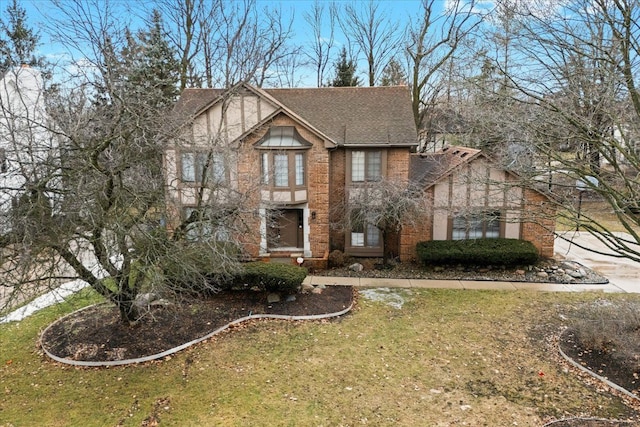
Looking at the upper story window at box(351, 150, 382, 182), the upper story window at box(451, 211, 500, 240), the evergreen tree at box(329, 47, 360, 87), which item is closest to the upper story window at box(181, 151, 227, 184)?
the upper story window at box(351, 150, 382, 182)

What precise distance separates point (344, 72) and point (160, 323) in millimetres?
26288

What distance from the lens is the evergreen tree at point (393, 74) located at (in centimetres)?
3002

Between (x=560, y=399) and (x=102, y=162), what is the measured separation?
10.1 metres

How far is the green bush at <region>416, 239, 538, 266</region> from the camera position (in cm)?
1517

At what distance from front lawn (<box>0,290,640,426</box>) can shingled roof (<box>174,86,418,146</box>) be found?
8.03 meters

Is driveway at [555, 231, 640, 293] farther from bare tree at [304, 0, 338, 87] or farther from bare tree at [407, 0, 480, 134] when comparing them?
bare tree at [304, 0, 338, 87]

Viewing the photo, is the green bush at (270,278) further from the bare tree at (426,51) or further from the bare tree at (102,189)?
the bare tree at (426,51)

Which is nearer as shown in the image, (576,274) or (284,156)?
(576,274)

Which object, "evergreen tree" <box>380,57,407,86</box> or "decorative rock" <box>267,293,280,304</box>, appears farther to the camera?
"evergreen tree" <box>380,57,407,86</box>

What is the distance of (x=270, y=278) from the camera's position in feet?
39.2

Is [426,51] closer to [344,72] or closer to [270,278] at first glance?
[344,72]

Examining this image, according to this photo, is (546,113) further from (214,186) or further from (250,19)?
(250,19)

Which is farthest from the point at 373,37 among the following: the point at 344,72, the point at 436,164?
the point at 436,164

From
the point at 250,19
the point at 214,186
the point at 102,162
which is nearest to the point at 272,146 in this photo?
the point at 250,19
